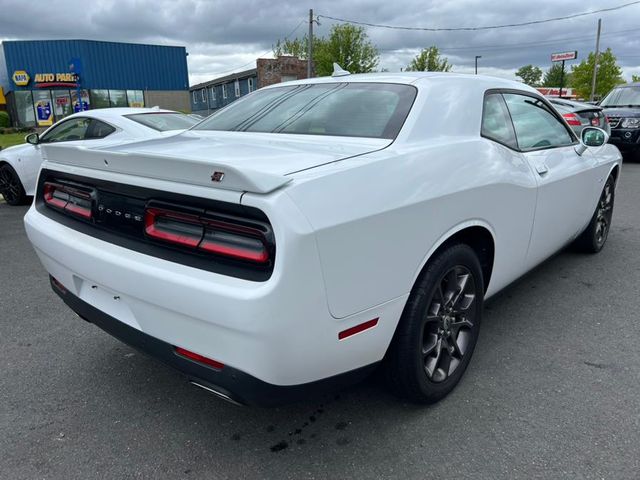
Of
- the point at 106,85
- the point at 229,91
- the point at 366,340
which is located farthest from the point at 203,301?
the point at 229,91

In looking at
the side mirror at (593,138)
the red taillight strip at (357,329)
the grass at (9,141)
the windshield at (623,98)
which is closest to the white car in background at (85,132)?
the side mirror at (593,138)

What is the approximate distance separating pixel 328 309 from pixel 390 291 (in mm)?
336

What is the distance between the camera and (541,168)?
3.06 meters

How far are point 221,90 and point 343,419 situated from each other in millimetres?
49560

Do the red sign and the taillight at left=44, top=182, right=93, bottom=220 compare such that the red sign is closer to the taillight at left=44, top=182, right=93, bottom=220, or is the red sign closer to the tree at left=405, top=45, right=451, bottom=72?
the tree at left=405, top=45, right=451, bottom=72

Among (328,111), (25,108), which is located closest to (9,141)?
(25,108)

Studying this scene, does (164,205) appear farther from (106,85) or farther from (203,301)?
(106,85)

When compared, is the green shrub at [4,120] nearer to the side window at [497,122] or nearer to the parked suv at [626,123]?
the parked suv at [626,123]

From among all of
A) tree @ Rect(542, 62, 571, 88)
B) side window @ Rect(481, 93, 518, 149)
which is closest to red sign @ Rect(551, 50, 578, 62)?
side window @ Rect(481, 93, 518, 149)

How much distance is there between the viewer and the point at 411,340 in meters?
2.13

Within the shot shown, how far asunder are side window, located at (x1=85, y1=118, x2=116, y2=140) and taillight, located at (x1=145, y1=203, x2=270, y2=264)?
5.28 meters

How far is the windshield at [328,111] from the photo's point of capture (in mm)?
2486

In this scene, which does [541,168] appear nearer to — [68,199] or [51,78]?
[68,199]

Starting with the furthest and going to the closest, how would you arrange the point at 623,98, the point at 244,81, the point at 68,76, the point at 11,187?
the point at 244,81 → the point at 68,76 → the point at 623,98 → the point at 11,187
